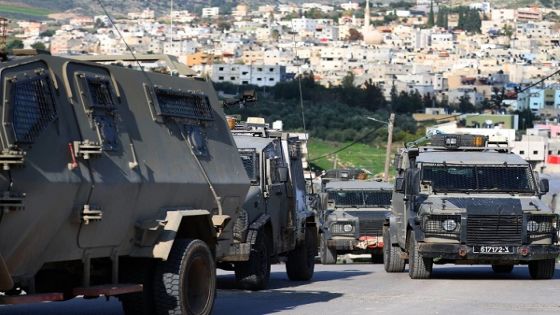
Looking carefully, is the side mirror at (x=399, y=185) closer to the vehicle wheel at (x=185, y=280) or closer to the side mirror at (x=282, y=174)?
the side mirror at (x=282, y=174)

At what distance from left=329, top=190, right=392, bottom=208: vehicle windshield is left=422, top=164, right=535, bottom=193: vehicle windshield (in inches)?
459

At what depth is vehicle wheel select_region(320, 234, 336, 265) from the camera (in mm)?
36031

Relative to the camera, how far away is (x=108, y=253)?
48.9 ft

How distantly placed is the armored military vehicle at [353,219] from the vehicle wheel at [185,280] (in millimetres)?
19427

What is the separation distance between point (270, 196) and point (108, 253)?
8.26 m

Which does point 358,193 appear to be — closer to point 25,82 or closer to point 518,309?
point 518,309

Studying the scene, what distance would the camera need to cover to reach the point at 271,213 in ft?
75.9

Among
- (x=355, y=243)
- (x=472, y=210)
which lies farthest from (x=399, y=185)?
(x=355, y=243)

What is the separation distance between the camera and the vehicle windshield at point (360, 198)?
3688 cm

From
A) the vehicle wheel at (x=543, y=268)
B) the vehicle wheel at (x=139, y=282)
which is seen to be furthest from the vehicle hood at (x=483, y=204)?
the vehicle wheel at (x=139, y=282)

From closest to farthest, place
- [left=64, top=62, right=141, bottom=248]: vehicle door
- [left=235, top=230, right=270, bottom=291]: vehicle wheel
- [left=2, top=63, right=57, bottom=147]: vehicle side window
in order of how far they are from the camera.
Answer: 1. [left=2, top=63, right=57, bottom=147]: vehicle side window
2. [left=64, top=62, right=141, bottom=248]: vehicle door
3. [left=235, top=230, right=270, bottom=291]: vehicle wheel

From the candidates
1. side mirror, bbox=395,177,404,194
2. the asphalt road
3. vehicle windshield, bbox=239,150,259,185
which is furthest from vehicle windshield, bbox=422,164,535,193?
vehicle windshield, bbox=239,150,259,185

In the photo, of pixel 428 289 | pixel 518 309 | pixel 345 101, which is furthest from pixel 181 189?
pixel 345 101

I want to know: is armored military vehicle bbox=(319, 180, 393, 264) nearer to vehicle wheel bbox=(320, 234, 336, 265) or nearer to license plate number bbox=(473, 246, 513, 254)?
vehicle wheel bbox=(320, 234, 336, 265)
